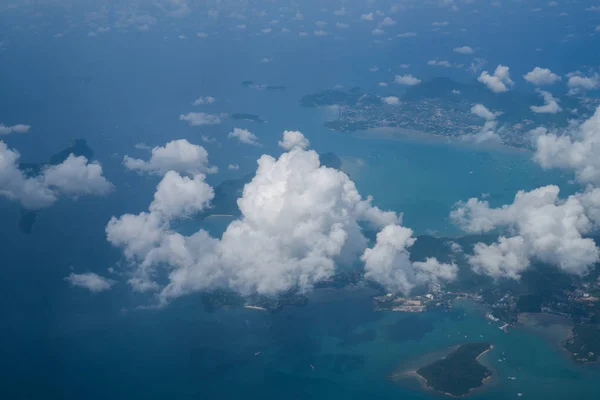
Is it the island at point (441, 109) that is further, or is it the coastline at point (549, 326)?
the island at point (441, 109)

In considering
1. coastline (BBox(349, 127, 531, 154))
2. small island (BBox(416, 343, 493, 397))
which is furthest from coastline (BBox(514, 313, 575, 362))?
coastline (BBox(349, 127, 531, 154))

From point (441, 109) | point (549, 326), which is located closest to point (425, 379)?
point (549, 326)

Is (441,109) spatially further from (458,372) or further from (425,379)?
(425,379)

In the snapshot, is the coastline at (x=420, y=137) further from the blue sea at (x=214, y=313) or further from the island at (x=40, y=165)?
the island at (x=40, y=165)

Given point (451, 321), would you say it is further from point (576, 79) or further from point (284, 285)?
point (576, 79)

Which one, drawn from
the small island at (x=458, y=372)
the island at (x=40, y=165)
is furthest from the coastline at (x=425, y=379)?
the island at (x=40, y=165)

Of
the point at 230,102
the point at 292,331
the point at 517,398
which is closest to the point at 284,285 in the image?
the point at 292,331
